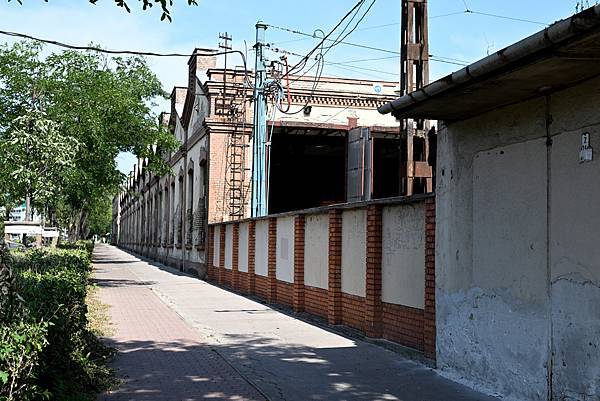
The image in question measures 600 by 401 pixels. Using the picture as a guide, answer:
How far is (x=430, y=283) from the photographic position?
888cm

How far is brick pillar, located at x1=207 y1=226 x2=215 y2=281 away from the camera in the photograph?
25828 mm

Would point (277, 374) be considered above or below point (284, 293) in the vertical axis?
below

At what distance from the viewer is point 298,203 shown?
41125 mm

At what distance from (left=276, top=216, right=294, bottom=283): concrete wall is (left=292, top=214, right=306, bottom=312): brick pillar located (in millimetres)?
505

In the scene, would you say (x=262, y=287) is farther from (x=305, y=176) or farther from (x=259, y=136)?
→ (x=305, y=176)

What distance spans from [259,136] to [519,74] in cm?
1882

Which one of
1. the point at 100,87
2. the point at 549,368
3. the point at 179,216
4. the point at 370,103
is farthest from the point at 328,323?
the point at 179,216

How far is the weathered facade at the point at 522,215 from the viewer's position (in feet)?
19.7

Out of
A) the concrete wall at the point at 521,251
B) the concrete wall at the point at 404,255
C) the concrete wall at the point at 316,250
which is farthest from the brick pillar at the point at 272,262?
the concrete wall at the point at 521,251

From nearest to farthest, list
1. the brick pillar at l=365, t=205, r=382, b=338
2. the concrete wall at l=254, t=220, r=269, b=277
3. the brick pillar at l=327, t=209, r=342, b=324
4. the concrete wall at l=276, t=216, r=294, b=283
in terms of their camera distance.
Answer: the brick pillar at l=365, t=205, r=382, b=338 → the brick pillar at l=327, t=209, r=342, b=324 → the concrete wall at l=276, t=216, r=294, b=283 → the concrete wall at l=254, t=220, r=269, b=277

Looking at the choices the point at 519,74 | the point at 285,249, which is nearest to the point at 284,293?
the point at 285,249

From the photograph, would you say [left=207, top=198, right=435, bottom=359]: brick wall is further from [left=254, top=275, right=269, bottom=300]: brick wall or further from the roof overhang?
the roof overhang

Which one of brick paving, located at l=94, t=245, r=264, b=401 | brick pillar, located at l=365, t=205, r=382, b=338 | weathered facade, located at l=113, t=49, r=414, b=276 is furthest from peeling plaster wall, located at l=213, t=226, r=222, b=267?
brick pillar, located at l=365, t=205, r=382, b=338

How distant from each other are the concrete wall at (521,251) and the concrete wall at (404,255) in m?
0.80
